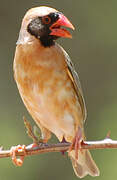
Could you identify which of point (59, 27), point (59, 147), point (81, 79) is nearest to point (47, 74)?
point (59, 27)

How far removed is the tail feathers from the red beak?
46.6 inches

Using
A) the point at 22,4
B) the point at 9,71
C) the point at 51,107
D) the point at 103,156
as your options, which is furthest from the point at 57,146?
the point at 22,4

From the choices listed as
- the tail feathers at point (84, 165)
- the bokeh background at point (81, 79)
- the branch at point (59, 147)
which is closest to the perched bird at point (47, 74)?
the branch at point (59, 147)

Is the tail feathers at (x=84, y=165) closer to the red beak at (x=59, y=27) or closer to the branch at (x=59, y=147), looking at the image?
the branch at (x=59, y=147)

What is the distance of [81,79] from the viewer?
8.62m

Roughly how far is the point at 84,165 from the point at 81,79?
3.87 m

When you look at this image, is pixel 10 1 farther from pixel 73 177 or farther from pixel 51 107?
pixel 51 107

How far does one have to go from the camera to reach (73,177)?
820 cm

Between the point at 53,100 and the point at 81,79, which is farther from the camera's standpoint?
the point at 81,79

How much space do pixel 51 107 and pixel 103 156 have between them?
12.5ft

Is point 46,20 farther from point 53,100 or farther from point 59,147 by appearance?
point 59,147

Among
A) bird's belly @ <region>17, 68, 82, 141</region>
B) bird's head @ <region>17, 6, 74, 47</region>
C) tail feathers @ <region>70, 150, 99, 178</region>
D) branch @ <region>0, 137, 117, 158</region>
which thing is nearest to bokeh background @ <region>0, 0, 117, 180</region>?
tail feathers @ <region>70, 150, 99, 178</region>

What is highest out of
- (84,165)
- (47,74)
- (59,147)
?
(47,74)

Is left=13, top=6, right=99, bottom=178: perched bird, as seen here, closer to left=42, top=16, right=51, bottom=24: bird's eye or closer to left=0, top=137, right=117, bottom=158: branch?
left=42, top=16, right=51, bottom=24: bird's eye
